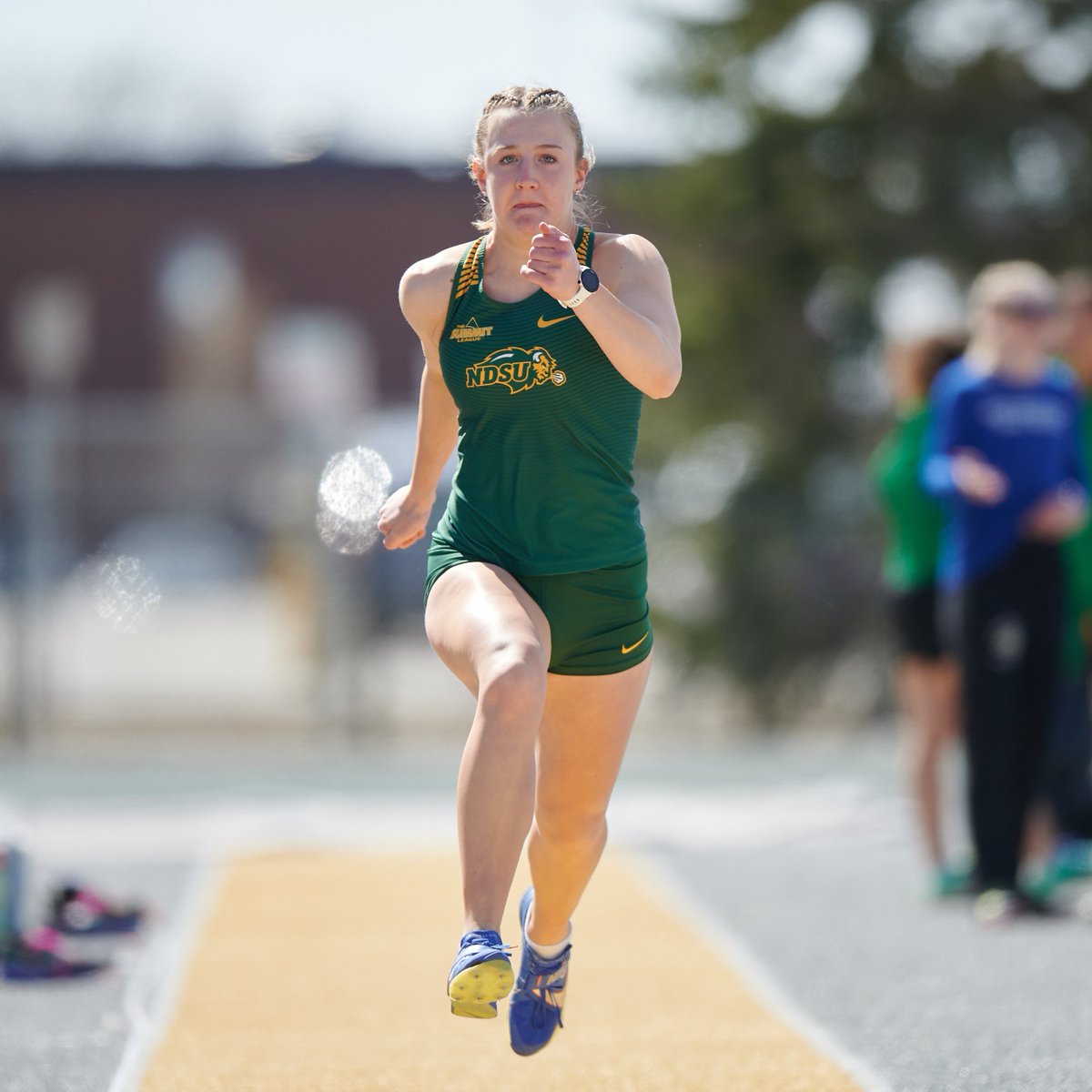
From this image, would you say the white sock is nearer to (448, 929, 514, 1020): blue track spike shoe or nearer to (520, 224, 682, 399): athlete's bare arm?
(448, 929, 514, 1020): blue track spike shoe

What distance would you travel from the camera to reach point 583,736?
4.12 m

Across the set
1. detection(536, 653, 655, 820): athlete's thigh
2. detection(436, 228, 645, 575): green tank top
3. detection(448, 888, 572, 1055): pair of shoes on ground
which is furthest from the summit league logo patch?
detection(448, 888, 572, 1055): pair of shoes on ground

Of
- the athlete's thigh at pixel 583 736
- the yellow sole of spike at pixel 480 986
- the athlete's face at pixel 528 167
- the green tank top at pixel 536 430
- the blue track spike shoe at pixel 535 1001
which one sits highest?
the athlete's face at pixel 528 167

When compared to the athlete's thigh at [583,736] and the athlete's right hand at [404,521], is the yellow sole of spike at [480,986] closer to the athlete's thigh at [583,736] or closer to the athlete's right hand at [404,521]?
the athlete's thigh at [583,736]

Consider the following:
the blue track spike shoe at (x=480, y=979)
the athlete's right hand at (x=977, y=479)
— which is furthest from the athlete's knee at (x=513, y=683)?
the athlete's right hand at (x=977, y=479)

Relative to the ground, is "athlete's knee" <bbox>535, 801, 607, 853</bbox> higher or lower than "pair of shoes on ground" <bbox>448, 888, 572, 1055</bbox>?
higher

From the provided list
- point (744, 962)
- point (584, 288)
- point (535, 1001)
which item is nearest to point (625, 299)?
point (584, 288)

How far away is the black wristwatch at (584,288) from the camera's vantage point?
3760 mm

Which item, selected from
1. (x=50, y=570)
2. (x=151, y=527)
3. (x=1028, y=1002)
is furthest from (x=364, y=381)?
(x=1028, y=1002)

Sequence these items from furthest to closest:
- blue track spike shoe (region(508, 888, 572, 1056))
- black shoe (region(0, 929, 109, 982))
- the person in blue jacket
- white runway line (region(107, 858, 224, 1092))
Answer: the person in blue jacket
black shoe (region(0, 929, 109, 982))
white runway line (region(107, 858, 224, 1092))
blue track spike shoe (region(508, 888, 572, 1056))

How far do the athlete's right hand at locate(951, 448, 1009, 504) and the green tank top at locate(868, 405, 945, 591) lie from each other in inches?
19.3

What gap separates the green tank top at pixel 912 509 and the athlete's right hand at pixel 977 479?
19.3 inches

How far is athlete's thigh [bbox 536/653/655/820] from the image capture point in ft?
13.5

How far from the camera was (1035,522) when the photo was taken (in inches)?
269
